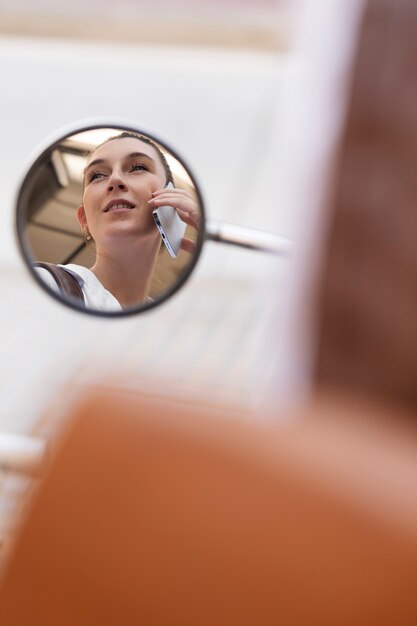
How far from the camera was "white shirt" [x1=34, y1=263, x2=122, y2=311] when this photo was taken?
0.38 metres

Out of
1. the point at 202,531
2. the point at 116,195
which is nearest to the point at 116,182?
the point at 116,195

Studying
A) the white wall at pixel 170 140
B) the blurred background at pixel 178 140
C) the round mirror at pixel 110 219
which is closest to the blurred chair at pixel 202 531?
the round mirror at pixel 110 219

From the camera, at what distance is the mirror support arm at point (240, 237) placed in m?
0.43

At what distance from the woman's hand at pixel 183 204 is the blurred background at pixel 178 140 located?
91 centimetres

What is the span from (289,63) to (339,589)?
4.32 ft

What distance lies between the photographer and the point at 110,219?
1.22 feet

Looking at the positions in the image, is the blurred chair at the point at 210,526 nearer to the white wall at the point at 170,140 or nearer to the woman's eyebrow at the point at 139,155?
the woman's eyebrow at the point at 139,155

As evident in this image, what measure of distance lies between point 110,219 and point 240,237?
0.34 ft

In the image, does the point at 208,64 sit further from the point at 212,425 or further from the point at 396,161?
the point at 212,425

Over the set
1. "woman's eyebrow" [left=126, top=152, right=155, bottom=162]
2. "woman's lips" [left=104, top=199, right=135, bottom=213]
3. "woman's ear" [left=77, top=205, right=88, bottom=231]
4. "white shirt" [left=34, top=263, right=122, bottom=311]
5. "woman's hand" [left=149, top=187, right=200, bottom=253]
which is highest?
"woman's eyebrow" [left=126, top=152, right=155, bottom=162]

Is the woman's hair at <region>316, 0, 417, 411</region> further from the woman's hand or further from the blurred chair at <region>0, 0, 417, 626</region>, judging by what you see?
the woman's hand

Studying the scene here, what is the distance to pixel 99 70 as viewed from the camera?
1772 millimetres

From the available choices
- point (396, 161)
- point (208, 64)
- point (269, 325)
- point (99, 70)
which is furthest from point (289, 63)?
point (396, 161)

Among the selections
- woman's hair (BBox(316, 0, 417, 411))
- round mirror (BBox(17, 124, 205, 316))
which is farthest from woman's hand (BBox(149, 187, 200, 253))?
woman's hair (BBox(316, 0, 417, 411))
